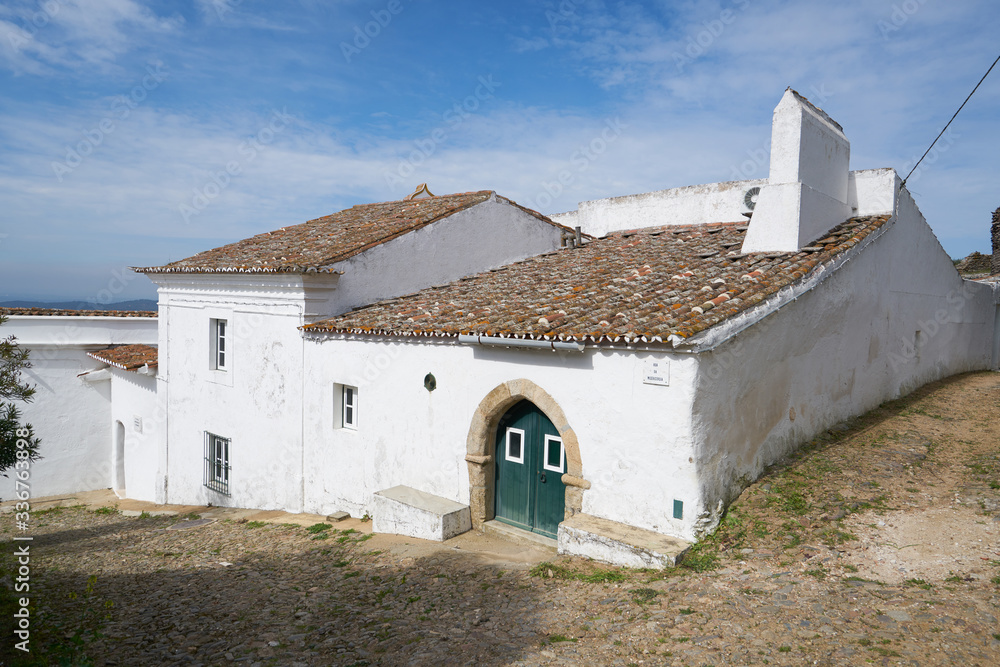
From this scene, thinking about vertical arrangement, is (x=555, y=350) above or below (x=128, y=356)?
above

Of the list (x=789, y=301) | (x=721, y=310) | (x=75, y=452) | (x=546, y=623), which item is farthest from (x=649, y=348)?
(x=75, y=452)

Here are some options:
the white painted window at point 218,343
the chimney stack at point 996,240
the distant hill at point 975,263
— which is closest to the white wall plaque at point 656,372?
the white painted window at point 218,343

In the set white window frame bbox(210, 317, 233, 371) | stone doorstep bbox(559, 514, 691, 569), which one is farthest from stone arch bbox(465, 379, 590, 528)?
white window frame bbox(210, 317, 233, 371)

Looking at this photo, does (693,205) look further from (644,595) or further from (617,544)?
(644,595)

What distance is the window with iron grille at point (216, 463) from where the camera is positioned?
1293cm

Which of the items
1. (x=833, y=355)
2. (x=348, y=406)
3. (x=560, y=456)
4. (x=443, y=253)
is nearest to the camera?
(x=560, y=456)

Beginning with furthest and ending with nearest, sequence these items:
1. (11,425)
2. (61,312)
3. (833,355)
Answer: (61,312)
(833,355)
(11,425)

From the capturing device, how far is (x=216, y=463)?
13172 mm

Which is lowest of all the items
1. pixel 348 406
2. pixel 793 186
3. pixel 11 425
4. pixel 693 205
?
pixel 348 406

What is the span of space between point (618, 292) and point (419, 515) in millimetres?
4233

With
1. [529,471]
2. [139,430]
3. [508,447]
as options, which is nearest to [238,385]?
[139,430]

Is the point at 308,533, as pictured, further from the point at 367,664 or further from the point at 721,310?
the point at 721,310

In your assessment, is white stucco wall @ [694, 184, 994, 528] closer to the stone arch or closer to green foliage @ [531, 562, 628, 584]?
green foliage @ [531, 562, 628, 584]

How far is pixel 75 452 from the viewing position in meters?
16.7
